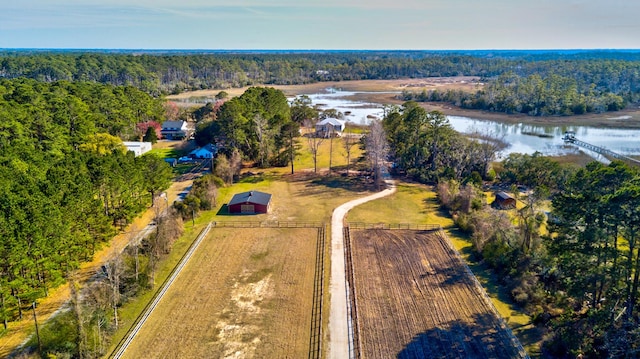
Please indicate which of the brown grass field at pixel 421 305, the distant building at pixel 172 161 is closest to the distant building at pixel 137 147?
the distant building at pixel 172 161

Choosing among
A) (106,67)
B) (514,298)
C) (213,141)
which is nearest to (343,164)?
(213,141)

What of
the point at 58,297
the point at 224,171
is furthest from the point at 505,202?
the point at 58,297

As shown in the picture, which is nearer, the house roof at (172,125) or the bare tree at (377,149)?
the bare tree at (377,149)

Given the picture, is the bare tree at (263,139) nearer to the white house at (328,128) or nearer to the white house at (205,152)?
the white house at (205,152)

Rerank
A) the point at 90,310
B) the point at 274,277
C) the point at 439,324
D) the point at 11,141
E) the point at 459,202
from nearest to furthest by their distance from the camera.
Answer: the point at 90,310 → the point at 439,324 → the point at 274,277 → the point at 459,202 → the point at 11,141

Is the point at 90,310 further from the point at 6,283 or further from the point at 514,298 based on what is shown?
the point at 514,298

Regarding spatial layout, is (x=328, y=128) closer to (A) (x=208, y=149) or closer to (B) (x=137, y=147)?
(A) (x=208, y=149)
